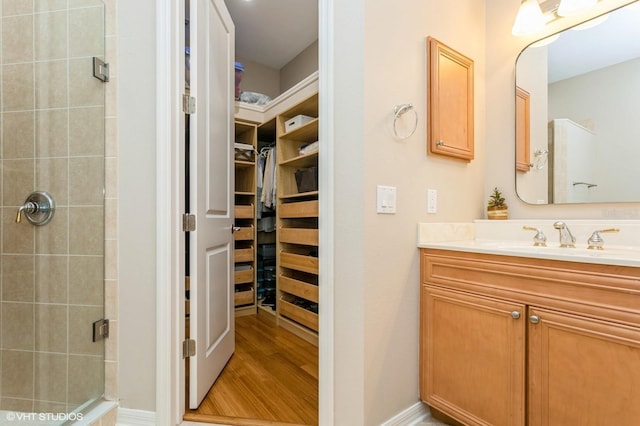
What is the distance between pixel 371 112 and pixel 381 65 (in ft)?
0.77

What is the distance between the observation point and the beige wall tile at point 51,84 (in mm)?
1398

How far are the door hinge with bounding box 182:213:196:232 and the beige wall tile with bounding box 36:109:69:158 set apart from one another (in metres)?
0.64

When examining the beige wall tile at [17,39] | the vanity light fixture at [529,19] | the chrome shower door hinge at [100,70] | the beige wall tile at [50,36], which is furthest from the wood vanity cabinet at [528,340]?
the beige wall tile at [17,39]

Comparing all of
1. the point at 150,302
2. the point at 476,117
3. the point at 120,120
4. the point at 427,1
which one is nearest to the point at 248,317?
the point at 150,302

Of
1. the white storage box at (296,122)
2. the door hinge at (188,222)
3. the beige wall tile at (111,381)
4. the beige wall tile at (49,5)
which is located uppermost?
the beige wall tile at (49,5)

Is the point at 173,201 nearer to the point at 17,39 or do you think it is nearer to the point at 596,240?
the point at 17,39

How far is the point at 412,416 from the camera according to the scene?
1.39 meters

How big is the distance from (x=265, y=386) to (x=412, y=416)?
84 centimetres

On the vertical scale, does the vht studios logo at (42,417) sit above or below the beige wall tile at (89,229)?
below

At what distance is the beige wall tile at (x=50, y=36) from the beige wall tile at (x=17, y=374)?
55.5 inches

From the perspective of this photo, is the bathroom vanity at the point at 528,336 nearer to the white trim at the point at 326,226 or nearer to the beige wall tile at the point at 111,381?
the white trim at the point at 326,226

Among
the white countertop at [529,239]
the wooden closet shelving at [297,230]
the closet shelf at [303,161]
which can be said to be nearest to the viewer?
the white countertop at [529,239]

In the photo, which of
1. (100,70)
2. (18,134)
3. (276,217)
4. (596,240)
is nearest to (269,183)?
(276,217)

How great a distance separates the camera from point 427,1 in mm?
1509
